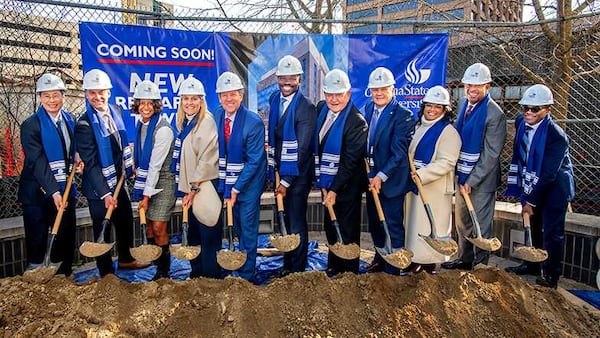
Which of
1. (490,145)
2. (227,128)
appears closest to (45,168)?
(227,128)

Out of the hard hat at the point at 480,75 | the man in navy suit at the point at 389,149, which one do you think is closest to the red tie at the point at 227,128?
the man in navy suit at the point at 389,149

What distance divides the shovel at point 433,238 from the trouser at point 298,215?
93 centimetres

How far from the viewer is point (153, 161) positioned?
3926 mm

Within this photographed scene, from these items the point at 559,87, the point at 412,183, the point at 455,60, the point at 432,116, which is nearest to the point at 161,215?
the point at 412,183

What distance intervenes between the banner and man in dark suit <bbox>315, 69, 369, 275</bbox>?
1657 millimetres

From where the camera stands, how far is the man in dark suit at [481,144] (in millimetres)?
4031

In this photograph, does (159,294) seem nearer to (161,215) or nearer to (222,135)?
(161,215)

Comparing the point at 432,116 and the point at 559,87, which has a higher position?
the point at 559,87

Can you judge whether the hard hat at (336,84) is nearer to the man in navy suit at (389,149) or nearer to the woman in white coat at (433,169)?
the man in navy suit at (389,149)

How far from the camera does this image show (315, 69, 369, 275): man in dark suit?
3.88m

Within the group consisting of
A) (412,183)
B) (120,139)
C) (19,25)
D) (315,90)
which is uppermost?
(19,25)

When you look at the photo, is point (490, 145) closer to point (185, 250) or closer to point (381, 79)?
→ point (381, 79)

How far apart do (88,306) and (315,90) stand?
3.62 m

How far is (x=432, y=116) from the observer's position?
3.94 m
